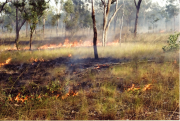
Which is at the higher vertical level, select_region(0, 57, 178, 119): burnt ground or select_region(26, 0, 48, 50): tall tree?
select_region(26, 0, 48, 50): tall tree

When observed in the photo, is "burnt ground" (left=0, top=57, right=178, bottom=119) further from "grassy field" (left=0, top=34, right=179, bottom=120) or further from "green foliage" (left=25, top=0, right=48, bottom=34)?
"green foliage" (left=25, top=0, right=48, bottom=34)

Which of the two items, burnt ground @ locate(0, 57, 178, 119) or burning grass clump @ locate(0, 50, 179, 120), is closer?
burning grass clump @ locate(0, 50, 179, 120)

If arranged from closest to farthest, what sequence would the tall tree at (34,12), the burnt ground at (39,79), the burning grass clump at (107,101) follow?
the burning grass clump at (107,101) → the burnt ground at (39,79) → the tall tree at (34,12)

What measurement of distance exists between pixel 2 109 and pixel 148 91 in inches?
172

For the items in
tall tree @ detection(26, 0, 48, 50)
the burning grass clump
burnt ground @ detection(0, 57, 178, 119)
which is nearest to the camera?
the burning grass clump

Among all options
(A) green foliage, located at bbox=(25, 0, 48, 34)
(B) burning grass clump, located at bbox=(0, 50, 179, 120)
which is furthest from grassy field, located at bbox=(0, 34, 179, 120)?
(A) green foliage, located at bbox=(25, 0, 48, 34)

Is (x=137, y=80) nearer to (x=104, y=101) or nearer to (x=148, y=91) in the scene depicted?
(x=148, y=91)

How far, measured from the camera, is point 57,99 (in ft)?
15.7

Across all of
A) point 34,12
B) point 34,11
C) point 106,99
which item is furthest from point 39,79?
point 34,11

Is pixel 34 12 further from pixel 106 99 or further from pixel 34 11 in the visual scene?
pixel 106 99

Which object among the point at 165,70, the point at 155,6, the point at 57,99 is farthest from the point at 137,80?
the point at 155,6

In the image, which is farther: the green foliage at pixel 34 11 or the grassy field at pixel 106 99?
the green foliage at pixel 34 11

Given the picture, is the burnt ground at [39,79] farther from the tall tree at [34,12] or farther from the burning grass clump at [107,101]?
the tall tree at [34,12]

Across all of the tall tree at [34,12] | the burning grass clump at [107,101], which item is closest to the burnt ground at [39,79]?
the burning grass clump at [107,101]
